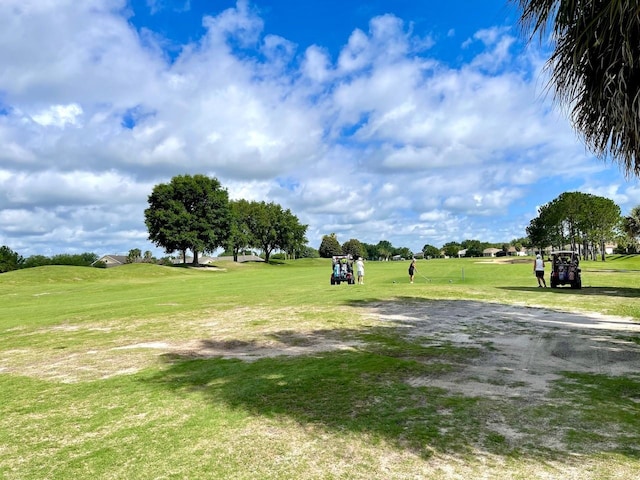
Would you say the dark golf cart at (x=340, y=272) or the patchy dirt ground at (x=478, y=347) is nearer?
the patchy dirt ground at (x=478, y=347)

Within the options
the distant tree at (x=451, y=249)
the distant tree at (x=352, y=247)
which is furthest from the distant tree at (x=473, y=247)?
the distant tree at (x=352, y=247)

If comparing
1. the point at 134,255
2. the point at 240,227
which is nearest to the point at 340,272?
the point at 240,227

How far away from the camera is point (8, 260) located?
215 feet

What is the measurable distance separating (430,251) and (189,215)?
13452cm

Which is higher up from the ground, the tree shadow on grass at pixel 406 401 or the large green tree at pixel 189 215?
the large green tree at pixel 189 215

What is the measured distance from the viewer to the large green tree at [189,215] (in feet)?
238

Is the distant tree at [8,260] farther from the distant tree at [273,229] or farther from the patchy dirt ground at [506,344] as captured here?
the patchy dirt ground at [506,344]

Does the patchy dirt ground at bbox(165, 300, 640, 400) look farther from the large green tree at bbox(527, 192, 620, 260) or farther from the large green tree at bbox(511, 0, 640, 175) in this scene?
the large green tree at bbox(527, 192, 620, 260)

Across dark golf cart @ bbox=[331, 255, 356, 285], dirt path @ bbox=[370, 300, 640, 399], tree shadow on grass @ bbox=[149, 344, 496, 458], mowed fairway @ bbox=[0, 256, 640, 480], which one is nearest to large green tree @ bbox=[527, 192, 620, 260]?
dark golf cart @ bbox=[331, 255, 356, 285]

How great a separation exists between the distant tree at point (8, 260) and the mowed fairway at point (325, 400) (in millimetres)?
62025

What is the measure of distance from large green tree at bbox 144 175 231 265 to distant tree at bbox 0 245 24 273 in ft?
63.2

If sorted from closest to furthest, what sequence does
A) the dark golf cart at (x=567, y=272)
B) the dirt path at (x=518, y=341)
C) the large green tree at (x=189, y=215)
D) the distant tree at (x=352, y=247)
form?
the dirt path at (x=518, y=341) < the dark golf cart at (x=567, y=272) < the large green tree at (x=189, y=215) < the distant tree at (x=352, y=247)

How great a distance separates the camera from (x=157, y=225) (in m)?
73.1

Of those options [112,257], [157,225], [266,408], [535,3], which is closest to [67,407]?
[266,408]
